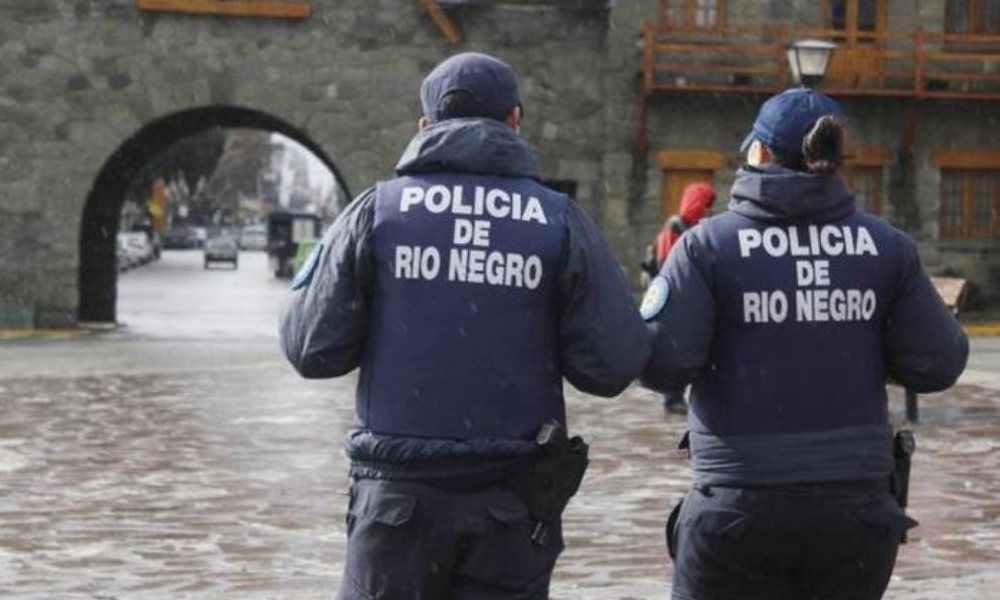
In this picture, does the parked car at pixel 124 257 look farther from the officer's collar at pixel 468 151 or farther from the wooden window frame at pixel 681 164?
the officer's collar at pixel 468 151

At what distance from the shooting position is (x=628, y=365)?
4.94m

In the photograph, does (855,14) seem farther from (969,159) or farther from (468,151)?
(468,151)

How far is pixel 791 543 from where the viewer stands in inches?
194

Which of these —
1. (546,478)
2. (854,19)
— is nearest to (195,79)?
(854,19)

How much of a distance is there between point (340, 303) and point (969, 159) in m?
27.1

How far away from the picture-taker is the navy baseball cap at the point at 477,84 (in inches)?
199

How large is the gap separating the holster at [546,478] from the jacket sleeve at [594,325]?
0.16m

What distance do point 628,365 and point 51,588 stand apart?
169 inches

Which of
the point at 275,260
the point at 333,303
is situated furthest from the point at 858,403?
the point at 275,260

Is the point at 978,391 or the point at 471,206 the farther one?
the point at 978,391

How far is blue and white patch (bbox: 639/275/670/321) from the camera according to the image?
5062 mm

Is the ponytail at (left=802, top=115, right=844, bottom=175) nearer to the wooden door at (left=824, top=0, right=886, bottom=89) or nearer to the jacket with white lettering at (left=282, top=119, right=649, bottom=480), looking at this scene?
the jacket with white lettering at (left=282, top=119, right=649, bottom=480)

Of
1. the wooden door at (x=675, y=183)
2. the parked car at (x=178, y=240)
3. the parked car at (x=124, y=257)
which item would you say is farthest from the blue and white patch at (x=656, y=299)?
the parked car at (x=178, y=240)

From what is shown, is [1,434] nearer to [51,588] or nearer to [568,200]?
[51,588]
